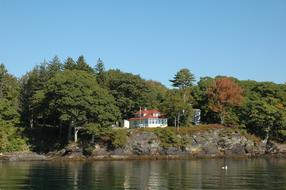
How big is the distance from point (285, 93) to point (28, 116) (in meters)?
68.6

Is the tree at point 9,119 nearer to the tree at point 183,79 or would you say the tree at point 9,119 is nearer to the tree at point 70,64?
the tree at point 70,64

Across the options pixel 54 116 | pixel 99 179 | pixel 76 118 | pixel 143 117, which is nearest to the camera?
pixel 99 179

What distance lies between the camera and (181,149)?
107 metres

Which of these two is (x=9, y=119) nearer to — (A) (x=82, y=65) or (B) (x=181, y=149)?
(A) (x=82, y=65)

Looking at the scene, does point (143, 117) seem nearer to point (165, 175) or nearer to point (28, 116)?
point (28, 116)

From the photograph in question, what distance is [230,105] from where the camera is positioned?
122m

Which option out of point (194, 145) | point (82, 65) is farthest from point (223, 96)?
point (82, 65)

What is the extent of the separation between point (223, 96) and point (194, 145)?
19.0 meters

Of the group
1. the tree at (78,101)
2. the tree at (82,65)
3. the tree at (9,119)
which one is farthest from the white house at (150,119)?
the tree at (9,119)

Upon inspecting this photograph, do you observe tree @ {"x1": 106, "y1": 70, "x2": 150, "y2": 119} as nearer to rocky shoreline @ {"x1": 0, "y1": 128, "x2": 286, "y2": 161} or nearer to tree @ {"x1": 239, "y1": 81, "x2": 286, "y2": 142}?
rocky shoreline @ {"x1": 0, "y1": 128, "x2": 286, "y2": 161}

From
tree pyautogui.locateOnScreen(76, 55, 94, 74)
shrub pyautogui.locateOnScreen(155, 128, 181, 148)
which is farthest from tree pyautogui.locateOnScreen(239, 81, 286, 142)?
tree pyautogui.locateOnScreen(76, 55, 94, 74)

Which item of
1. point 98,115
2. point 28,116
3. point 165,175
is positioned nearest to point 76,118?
point 98,115

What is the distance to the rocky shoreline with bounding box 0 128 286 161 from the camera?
9912cm

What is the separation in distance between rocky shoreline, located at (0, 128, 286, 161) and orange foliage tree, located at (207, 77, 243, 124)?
28.3 ft
